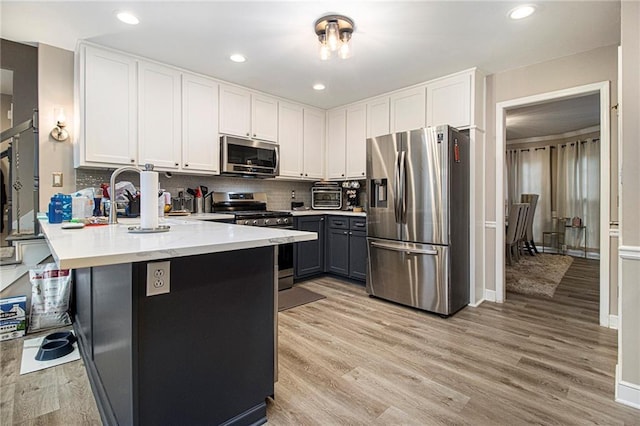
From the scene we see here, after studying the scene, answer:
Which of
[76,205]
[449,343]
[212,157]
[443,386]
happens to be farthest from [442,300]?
[76,205]

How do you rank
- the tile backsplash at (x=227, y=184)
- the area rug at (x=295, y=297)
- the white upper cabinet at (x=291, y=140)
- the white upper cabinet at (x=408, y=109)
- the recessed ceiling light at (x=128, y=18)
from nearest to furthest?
the recessed ceiling light at (x=128, y=18)
the tile backsplash at (x=227, y=184)
the area rug at (x=295, y=297)
the white upper cabinet at (x=408, y=109)
the white upper cabinet at (x=291, y=140)

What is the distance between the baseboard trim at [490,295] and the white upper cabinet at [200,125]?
3.30m

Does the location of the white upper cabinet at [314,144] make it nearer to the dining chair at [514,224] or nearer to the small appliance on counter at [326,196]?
the small appliance on counter at [326,196]

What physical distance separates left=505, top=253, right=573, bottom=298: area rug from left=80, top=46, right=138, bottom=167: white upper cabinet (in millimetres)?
4527

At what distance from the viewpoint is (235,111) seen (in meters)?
3.71

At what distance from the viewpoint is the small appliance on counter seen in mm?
4523

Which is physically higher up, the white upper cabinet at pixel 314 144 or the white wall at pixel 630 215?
the white upper cabinet at pixel 314 144

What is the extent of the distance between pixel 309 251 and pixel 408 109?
2.15 metres

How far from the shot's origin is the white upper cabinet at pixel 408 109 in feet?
11.8

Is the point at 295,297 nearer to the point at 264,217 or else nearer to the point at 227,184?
the point at 264,217

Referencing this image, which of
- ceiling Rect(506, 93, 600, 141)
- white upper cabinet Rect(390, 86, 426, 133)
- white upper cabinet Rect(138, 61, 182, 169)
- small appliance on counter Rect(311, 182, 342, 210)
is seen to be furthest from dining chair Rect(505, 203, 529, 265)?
white upper cabinet Rect(138, 61, 182, 169)

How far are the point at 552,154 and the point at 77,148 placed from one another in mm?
8196

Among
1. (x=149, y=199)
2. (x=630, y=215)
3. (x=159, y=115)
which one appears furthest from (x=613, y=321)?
(x=159, y=115)

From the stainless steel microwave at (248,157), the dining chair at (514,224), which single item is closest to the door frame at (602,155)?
A: the dining chair at (514,224)
